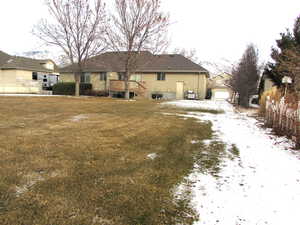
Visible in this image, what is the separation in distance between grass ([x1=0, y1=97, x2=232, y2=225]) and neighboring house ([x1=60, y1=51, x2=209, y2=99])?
60.2 feet

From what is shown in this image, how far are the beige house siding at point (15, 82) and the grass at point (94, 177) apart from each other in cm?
2414

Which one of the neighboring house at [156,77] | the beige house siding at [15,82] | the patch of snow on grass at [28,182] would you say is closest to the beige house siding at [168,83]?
the neighboring house at [156,77]

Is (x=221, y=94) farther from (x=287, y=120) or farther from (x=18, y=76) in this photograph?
(x=287, y=120)

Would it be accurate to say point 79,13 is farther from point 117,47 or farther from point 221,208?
point 221,208

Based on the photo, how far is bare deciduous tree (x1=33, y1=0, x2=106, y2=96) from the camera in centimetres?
1842

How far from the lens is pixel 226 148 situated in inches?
182

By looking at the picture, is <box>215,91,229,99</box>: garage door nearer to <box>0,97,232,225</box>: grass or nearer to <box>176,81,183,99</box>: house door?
<box>176,81,183,99</box>: house door

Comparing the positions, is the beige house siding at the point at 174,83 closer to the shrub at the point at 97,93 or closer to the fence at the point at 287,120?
the shrub at the point at 97,93

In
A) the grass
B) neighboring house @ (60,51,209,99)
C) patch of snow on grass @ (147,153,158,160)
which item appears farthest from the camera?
neighboring house @ (60,51,209,99)

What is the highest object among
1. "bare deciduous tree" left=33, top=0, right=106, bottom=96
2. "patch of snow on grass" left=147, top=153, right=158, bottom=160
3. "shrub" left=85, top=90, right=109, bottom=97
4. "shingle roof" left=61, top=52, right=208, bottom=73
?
"bare deciduous tree" left=33, top=0, right=106, bottom=96

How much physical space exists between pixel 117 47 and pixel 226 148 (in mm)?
15787

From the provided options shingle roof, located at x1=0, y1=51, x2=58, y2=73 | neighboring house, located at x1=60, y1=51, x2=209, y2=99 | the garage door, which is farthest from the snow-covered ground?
the garage door

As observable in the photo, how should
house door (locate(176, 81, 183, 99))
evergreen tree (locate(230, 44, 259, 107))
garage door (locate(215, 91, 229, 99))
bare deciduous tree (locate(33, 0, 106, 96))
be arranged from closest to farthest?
1. bare deciduous tree (locate(33, 0, 106, 96))
2. evergreen tree (locate(230, 44, 259, 107))
3. house door (locate(176, 81, 183, 99))
4. garage door (locate(215, 91, 229, 99))

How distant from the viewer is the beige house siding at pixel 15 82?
24734 mm
